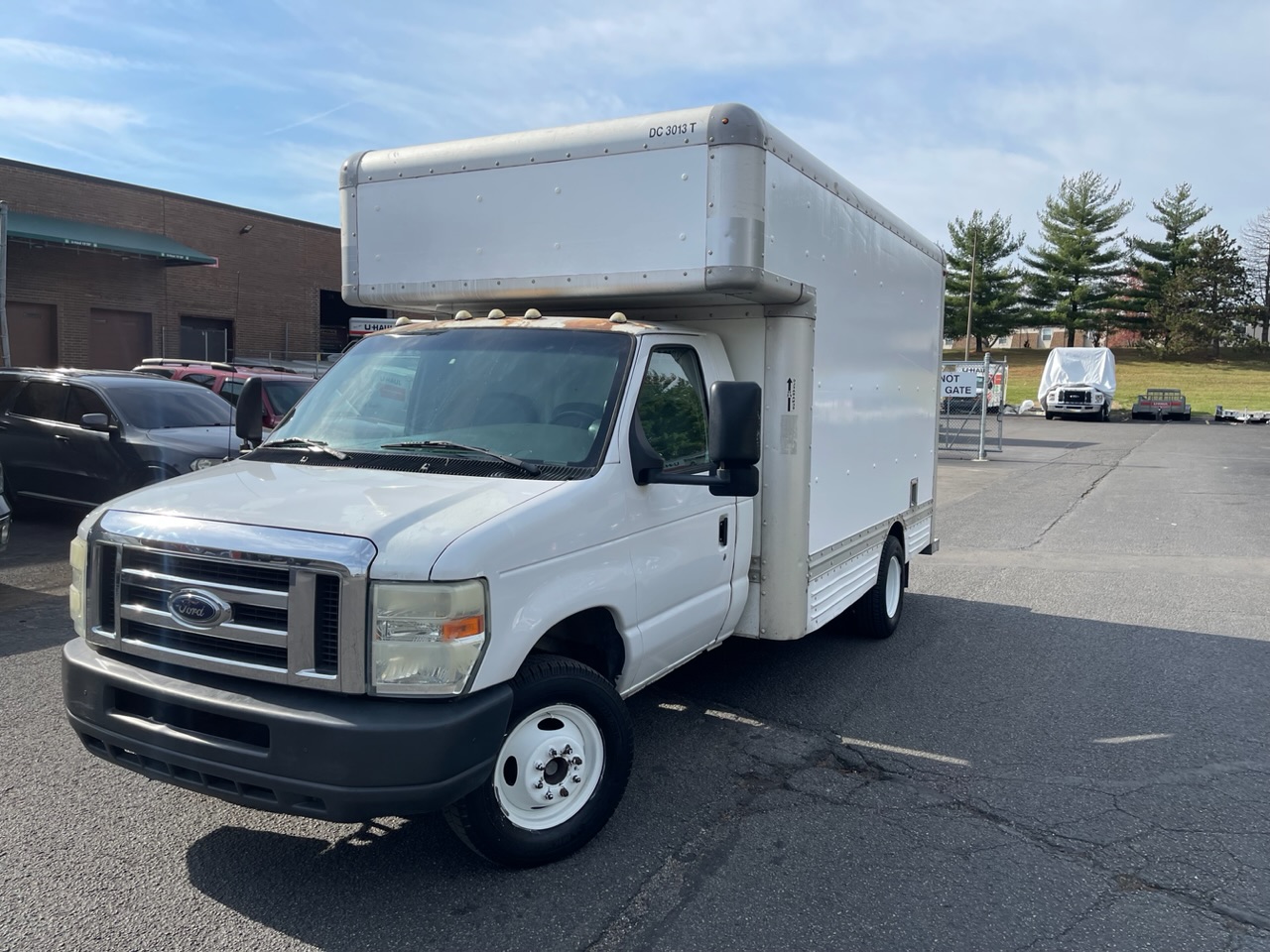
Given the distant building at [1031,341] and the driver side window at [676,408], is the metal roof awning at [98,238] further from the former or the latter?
the distant building at [1031,341]

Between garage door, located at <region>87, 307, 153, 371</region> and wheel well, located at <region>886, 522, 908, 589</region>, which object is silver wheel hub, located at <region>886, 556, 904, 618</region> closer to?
wheel well, located at <region>886, 522, 908, 589</region>

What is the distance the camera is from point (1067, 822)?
4289 mm

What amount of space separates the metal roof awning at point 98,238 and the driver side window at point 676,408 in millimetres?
24044

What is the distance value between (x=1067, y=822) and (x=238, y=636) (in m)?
3.44

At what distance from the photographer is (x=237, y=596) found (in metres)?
3.30

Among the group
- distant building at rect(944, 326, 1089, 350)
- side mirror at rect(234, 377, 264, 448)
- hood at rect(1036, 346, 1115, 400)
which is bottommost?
side mirror at rect(234, 377, 264, 448)

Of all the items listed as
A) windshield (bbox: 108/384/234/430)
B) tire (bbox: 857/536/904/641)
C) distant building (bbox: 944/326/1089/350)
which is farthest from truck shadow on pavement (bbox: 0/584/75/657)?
distant building (bbox: 944/326/1089/350)

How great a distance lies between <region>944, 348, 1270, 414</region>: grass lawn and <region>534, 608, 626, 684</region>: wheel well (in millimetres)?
49956

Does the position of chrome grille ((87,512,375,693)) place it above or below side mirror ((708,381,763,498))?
below

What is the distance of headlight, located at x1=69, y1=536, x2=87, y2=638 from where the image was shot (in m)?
3.68

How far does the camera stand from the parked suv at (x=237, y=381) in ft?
43.3

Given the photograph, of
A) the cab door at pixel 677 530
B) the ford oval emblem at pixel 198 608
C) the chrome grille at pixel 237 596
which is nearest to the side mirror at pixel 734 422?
the cab door at pixel 677 530

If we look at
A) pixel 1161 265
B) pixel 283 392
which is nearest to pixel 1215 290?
pixel 1161 265

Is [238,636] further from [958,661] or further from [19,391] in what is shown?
[19,391]
